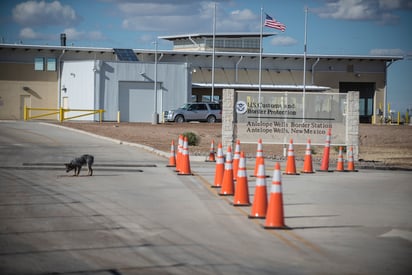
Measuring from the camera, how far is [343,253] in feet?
30.9

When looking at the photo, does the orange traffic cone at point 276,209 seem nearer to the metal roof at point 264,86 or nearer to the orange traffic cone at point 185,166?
the orange traffic cone at point 185,166

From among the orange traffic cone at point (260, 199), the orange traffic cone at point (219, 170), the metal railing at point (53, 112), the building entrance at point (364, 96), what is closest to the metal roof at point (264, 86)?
the building entrance at point (364, 96)

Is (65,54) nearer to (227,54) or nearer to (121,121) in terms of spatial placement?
(121,121)

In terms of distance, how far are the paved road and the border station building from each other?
4371 centimetres

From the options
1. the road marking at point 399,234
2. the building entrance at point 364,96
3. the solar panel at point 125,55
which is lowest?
the road marking at point 399,234

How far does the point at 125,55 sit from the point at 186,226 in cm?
5662

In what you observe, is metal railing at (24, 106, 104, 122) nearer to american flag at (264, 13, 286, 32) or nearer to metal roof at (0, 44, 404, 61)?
metal roof at (0, 44, 404, 61)

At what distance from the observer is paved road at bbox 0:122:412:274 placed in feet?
28.1

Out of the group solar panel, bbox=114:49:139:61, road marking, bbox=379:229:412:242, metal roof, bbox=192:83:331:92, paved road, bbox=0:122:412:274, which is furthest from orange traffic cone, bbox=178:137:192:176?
metal roof, bbox=192:83:331:92

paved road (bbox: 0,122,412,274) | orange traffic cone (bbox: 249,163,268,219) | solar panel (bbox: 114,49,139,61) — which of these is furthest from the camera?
solar panel (bbox: 114,49,139,61)

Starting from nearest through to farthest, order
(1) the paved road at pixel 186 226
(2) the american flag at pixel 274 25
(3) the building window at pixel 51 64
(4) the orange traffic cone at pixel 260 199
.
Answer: (1) the paved road at pixel 186 226, (4) the orange traffic cone at pixel 260 199, (2) the american flag at pixel 274 25, (3) the building window at pixel 51 64

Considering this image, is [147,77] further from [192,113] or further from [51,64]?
[51,64]

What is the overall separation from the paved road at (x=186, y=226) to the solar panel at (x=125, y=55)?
47213 millimetres

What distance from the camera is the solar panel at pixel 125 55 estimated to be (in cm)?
6653
